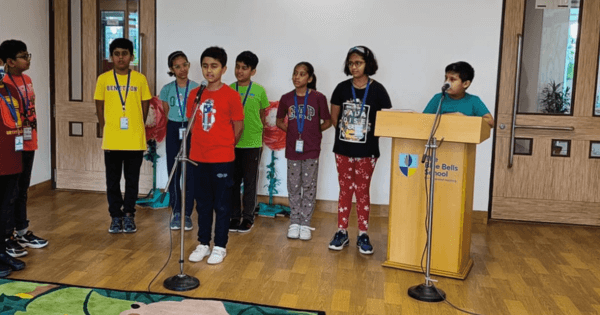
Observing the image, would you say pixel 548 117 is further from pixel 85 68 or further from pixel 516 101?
pixel 85 68

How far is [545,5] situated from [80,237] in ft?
14.4

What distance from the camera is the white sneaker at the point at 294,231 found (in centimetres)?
482

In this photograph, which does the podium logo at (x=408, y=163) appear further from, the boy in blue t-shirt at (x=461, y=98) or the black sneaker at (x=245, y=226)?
the black sneaker at (x=245, y=226)

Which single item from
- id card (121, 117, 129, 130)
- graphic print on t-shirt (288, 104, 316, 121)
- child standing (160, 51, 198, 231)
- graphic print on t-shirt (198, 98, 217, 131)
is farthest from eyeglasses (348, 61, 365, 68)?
id card (121, 117, 129, 130)

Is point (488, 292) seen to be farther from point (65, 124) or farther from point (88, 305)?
point (65, 124)

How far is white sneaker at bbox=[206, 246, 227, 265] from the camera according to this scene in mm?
4090

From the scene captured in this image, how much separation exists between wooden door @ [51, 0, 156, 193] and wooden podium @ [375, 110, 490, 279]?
3.01m

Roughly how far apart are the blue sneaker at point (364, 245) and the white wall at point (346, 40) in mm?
1306

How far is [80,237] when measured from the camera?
466cm

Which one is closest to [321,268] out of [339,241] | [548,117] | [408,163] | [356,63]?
[339,241]

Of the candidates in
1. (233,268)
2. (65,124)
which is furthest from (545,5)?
(65,124)

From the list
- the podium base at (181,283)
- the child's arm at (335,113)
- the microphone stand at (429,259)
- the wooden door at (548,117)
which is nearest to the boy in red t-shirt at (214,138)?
the podium base at (181,283)

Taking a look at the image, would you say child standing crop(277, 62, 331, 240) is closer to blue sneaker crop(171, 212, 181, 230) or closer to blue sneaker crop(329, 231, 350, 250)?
blue sneaker crop(329, 231, 350, 250)

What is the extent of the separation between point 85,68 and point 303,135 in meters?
2.74
